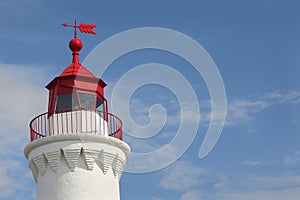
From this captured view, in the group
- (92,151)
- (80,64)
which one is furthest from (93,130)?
(80,64)

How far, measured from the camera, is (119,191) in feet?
72.8

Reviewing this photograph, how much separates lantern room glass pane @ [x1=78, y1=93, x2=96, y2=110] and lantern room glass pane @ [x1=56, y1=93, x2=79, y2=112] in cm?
17

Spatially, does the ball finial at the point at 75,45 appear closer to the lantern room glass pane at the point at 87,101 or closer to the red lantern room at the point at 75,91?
the red lantern room at the point at 75,91

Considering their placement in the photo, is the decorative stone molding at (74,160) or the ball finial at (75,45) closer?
the decorative stone molding at (74,160)

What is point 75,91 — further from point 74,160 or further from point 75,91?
point 74,160

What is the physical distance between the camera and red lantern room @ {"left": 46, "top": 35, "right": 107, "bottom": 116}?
2239 cm

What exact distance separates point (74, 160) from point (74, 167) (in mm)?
197

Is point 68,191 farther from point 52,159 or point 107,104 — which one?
point 107,104

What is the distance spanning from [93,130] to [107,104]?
1.59 metres

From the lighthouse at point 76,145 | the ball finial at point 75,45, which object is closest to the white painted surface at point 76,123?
the lighthouse at point 76,145

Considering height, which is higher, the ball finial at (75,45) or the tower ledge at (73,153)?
the ball finial at (75,45)

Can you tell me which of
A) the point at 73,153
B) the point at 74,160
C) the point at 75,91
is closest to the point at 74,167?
the point at 74,160

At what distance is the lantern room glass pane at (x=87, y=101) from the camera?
73.4 ft

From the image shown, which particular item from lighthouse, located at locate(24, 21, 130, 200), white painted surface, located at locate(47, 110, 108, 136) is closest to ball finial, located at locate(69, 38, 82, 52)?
lighthouse, located at locate(24, 21, 130, 200)
